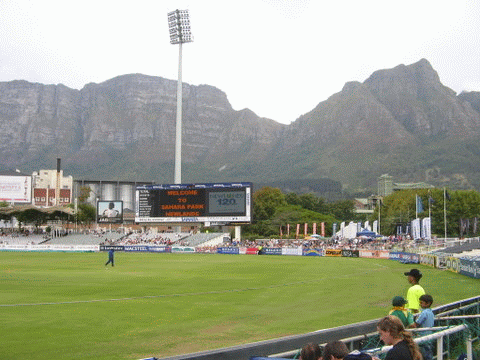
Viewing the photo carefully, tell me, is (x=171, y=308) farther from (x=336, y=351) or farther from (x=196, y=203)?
(x=196, y=203)

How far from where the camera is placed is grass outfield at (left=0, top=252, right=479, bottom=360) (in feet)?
47.1

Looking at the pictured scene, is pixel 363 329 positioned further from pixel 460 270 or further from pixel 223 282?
pixel 460 270

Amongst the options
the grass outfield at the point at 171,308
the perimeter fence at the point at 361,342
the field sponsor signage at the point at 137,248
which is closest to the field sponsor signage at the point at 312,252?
the field sponsor signage at the point at 137,248

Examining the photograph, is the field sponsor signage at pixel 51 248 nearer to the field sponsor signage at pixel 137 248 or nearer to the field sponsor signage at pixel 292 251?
the field sponsor signage at pixel 137 248

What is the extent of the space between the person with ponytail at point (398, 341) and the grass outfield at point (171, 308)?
805 cm

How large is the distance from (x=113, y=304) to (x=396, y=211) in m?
116

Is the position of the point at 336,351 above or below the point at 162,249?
above

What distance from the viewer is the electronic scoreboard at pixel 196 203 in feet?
256

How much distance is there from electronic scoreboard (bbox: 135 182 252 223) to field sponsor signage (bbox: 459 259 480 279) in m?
41.8

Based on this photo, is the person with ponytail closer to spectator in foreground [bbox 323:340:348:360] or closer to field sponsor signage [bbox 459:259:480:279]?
spectator in foreground [bbox 323:340:348:360]

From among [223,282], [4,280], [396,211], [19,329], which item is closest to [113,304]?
[19,329]

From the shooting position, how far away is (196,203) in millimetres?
80250

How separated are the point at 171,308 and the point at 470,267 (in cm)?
2328

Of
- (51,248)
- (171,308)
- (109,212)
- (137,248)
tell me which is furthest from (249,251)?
(171,308)
